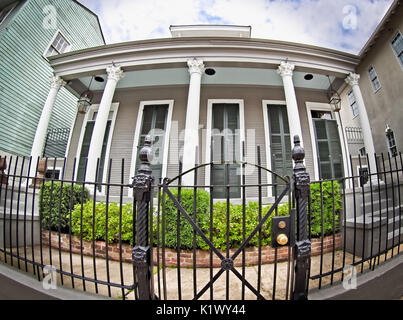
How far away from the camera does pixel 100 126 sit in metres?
5.52

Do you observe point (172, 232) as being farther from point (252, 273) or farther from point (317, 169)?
point (317, 169)

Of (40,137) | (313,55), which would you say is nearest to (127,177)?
(40,137)

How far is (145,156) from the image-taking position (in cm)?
154

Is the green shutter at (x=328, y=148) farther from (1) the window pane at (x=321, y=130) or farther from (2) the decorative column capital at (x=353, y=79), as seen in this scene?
(2) the decorative column capital at (x=353, y=79)

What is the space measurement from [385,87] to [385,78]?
366mm

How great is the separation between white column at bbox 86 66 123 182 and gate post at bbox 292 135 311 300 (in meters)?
5.61

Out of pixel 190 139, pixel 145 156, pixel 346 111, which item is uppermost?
pixel 346 111

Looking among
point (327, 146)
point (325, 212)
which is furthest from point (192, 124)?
point (327, 146)

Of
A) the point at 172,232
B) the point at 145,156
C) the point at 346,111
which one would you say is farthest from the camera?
the point at 346,111

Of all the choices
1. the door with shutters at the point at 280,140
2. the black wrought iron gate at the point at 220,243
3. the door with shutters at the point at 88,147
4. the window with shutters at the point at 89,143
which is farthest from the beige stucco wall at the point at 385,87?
the door with shutters at the point at 88,147

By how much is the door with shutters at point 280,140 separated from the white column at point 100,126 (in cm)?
616

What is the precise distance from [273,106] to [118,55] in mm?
6571

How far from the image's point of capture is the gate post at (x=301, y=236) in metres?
1.48

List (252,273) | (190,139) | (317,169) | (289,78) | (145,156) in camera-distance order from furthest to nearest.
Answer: (317,169)
(289,78)
(190,139)
(252,273)
(145,156)
